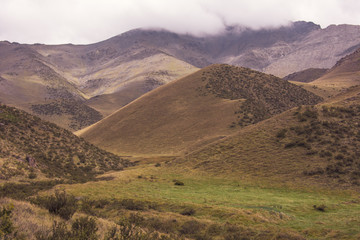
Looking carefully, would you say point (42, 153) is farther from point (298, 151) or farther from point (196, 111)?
point (196, 111)

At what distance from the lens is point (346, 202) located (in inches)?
807

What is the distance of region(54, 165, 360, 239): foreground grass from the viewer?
50.3 feet

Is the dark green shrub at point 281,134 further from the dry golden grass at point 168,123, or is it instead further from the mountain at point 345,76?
the mountain at point 345,76

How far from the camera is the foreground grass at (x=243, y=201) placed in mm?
15328

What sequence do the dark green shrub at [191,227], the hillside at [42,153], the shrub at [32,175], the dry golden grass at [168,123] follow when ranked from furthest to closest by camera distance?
the dry golden grass at [168,123]
the hillside at [42,153]
the shrub at [32,175]
the dark green shrub at [191,227]

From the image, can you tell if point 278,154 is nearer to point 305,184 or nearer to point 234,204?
point 305,184

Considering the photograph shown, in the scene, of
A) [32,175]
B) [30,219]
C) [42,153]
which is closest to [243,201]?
[30,219]

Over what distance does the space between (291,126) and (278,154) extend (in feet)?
24.8

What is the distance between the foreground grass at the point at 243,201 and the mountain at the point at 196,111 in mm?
32395

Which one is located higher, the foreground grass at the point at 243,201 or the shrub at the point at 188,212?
the shrub at the point at 188,212

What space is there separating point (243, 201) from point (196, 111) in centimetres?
6185

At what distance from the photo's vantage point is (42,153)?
34.0 metres

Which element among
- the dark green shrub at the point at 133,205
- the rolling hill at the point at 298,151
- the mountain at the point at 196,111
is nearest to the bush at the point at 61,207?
the dark green shrub at the point at 133,205

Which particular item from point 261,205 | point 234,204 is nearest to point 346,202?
point 261,205
